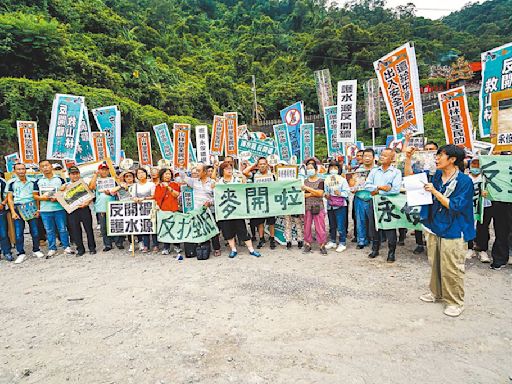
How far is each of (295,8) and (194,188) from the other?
210ft

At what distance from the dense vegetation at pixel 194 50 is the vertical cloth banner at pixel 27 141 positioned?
634 cm

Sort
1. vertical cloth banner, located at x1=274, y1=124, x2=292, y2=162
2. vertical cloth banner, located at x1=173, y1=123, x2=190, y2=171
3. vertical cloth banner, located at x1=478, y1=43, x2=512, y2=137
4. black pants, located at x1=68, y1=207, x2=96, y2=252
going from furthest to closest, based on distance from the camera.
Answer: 1. vertical cloth banner, located at x1=274, y1=124, x2=292, y2=162
2. vertical cloth banner, located at x1=173, y1=123, x2=190, y2=171
3. black pants, located at x1=68, y1=207, x2=96, y2=252
4. vertical cloth banner, located at x1=478, y1=43, x2=512, y2=137

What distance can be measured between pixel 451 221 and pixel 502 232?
2187 millimetres

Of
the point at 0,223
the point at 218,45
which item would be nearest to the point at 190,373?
the point at 0,223

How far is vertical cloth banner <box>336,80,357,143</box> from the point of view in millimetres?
7711

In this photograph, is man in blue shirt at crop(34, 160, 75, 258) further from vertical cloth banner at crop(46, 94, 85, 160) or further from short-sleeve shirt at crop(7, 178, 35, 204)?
vertical cloth banner at crop(46, 94, 85, 160)

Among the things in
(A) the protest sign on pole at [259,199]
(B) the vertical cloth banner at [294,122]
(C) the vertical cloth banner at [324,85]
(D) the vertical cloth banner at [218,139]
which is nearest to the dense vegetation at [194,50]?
(C) the vertical cloth banner at [324,85]

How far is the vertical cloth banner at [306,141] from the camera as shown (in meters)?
11.7

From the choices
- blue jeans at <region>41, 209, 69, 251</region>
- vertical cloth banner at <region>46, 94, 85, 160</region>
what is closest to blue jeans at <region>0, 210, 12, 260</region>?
blue jeans at <region>41, 209, 69, 251</region>

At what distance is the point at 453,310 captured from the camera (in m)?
3.56

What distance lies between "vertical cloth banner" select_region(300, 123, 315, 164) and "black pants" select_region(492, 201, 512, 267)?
282 inches

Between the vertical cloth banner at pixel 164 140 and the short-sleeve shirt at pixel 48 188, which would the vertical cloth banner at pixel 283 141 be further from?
the short-sleeve shirt at pixel 48 188

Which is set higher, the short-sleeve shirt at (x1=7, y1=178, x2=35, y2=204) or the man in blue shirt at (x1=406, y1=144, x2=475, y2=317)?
the short-sleeve shirt at (x1=7, y1=178, x2=35, y2=204)

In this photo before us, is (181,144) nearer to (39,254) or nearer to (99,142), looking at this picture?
(99,142)
